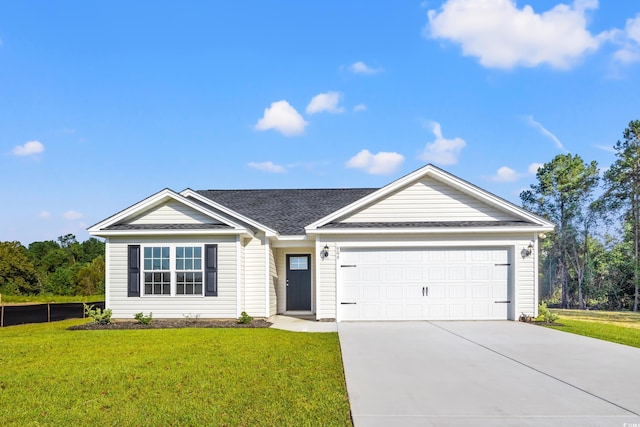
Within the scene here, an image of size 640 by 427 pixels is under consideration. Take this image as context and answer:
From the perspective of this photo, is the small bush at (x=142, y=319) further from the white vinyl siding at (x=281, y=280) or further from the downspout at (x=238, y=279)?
the white vinyl siding at (x=281, y=280)

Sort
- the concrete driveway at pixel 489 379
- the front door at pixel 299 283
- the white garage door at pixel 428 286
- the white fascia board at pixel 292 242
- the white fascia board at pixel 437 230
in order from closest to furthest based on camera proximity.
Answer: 1. the concrete driveway at pixel 489 379
2. the white fascia board at pixel 437 230
3. the white garage door at pixel 428 286
4. the white fascia board at pixel 292 242
5. the front door at pixel 299 283

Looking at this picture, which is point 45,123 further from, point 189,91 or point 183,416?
point 183,416

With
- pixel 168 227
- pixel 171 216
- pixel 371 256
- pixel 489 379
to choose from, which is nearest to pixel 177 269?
pixel 168 227

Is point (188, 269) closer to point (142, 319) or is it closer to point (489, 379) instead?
point (142, 319)

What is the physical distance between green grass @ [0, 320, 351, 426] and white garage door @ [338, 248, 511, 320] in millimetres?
3189

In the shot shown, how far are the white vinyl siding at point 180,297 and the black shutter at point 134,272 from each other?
0.55ft

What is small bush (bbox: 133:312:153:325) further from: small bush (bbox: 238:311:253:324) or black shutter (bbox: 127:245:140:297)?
small bush (bbox: 238:311:253:324)

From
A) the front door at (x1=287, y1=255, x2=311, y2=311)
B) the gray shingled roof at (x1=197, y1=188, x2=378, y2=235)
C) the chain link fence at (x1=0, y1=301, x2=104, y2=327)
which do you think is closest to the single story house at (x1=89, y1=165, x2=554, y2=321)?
the gray shingled roof at (x1=197, y1=188, x2=378, y2=235)

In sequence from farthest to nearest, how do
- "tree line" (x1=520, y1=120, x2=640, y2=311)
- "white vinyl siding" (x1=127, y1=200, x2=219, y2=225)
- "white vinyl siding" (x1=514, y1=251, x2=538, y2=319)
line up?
"tree line" (x1=520, y1=120, x2=640, y2=311)
"white vinyl siding" (x1=127, y1=200, x2=219, y2=225)
"white vinyl siding" (x1=514, y1=251, x2=538, y2=319)

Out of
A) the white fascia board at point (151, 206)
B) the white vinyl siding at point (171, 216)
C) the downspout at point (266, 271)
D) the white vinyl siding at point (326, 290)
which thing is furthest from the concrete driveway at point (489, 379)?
the white vinyl siding at point (171, 216)

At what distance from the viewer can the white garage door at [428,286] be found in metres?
14.0

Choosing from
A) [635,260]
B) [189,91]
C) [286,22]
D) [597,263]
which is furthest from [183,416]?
[597,263]

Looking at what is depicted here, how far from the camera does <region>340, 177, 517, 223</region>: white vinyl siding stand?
14.3 meters

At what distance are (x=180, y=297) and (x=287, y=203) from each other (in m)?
6.35
